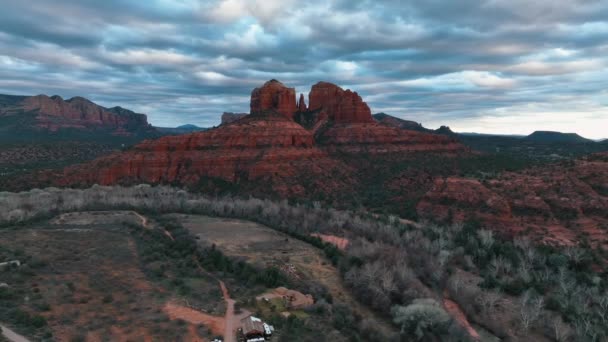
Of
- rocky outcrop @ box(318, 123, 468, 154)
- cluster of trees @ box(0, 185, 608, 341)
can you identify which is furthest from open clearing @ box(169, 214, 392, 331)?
rocky outcrop @ box(318, 123, 468, 154)

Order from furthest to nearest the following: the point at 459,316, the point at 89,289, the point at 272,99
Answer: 1. the point at 272,99
2. the point at 459,316
3. the point at 89,289

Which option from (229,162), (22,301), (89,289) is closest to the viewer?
(22,301)

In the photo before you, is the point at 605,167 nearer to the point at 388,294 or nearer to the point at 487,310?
the point at 487,310

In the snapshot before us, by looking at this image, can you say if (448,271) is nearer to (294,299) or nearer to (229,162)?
(294,299)

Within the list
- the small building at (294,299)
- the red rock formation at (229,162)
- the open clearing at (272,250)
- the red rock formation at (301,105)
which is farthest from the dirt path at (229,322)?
the red rock formation at (301,105)

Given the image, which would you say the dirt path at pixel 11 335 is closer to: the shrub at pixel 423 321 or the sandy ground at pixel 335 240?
the shrub at pixel 423 321

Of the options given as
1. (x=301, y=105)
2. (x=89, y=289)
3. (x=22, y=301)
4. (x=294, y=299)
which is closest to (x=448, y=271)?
(x=294, y=299)
